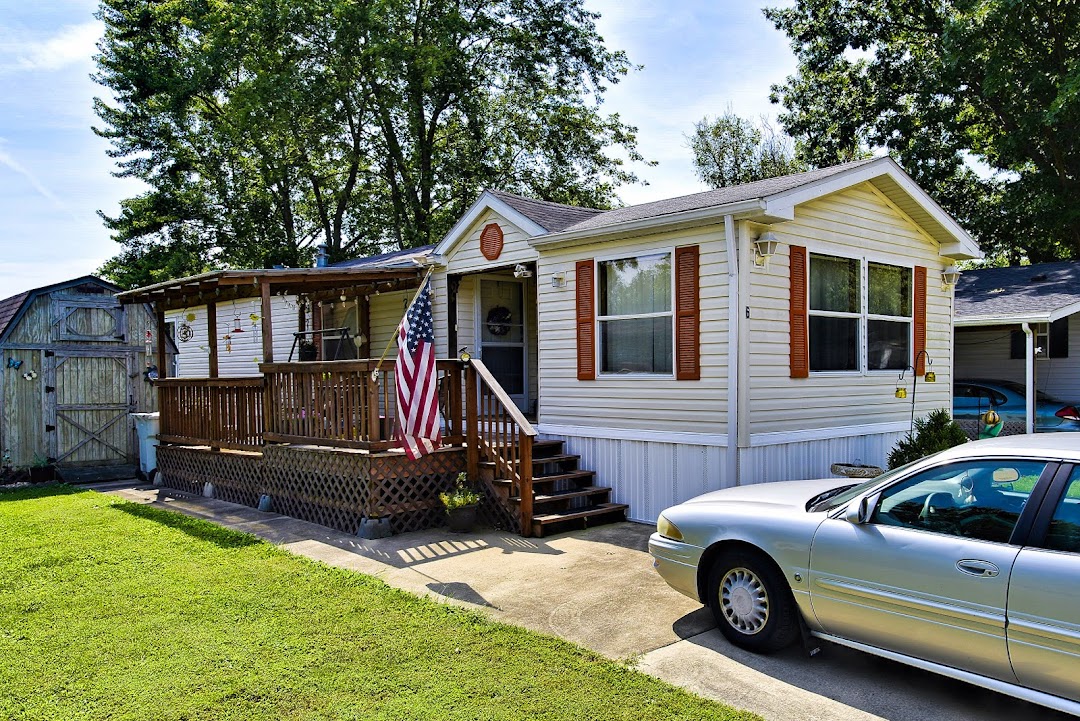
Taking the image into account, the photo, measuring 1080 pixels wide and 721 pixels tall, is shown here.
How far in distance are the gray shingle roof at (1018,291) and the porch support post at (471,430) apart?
9.51 m

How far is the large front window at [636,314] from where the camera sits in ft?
25.3

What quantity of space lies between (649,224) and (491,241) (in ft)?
8.77

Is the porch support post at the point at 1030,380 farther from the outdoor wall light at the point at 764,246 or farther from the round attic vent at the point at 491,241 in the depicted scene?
the round attic vent at the point at 491,241

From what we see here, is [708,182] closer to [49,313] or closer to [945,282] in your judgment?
[945,282]

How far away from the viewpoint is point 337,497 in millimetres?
7871

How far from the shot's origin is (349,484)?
7.69 meters

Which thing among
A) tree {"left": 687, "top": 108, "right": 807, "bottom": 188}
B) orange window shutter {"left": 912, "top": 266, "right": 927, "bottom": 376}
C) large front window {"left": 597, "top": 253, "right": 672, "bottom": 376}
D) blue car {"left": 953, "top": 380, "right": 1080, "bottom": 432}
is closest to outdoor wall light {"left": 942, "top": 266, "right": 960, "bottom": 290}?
orange window shutter {"left": 912, "top": 266, "right": 927, "bottom": 376}

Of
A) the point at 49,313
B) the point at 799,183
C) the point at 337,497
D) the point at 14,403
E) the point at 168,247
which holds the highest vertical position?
the point at 168,247

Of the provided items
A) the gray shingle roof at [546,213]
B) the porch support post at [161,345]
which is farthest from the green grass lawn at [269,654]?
the porch support post at [161,345]

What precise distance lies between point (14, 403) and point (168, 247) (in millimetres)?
15326

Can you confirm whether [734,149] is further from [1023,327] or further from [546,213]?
[546,213]

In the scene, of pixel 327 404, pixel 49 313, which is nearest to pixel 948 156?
pixel 327 404

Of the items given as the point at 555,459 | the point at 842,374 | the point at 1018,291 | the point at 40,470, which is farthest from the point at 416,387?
the point at 1018,291

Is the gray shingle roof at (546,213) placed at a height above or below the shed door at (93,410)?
above
